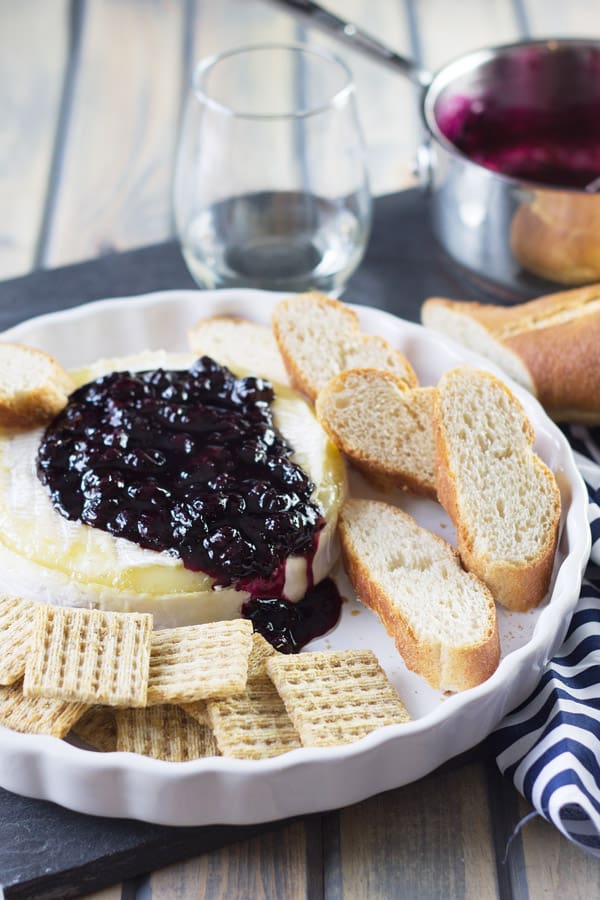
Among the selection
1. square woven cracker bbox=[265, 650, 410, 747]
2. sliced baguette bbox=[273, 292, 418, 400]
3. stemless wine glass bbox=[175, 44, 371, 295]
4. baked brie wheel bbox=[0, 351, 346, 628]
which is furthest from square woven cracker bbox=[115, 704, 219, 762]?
stemless wine glass bbox=[175, 44, 371, 295]

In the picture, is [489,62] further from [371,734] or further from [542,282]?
[371,734]

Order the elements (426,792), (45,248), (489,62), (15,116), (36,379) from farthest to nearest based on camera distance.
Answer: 1. (15,116)
2. (45,248)
3. (489,62)
4. (36,379)
5. (426,792)

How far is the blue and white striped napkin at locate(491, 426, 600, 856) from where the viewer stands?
2.49m

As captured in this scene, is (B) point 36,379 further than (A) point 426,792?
Yes

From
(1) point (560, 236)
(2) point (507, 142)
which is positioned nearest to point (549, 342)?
(1) point (560, 236)

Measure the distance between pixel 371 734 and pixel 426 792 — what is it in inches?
14.1

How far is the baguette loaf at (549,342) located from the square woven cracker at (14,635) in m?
1.78

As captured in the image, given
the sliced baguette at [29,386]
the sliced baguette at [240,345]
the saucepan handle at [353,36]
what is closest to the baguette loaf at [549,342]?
the sliced baguette at [240,345]

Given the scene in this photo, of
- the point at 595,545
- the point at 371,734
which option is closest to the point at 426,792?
the point at 371,734

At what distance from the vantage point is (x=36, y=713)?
2525 mm

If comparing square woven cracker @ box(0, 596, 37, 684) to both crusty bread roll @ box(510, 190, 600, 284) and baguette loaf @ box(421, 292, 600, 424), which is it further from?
crusty bread roll @ box(510, 190, 600, 284)

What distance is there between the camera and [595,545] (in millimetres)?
3113

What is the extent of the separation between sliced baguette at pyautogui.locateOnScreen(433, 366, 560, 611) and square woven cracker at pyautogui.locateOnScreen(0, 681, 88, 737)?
1.10 m

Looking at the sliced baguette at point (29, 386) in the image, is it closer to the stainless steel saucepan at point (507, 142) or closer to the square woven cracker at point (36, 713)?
the square woven cracker at point (36, 713)
